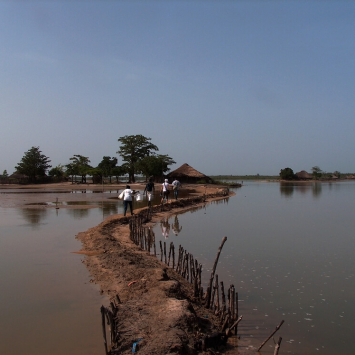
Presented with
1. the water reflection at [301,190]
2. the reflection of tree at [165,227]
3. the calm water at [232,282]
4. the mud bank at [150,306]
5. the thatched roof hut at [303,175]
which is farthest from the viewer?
the thatched roof hut at [303,175]

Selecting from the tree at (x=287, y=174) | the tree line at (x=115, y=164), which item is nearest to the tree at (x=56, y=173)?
the tree line at (x=115, y=164)

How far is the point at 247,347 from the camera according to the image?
469 centimetres

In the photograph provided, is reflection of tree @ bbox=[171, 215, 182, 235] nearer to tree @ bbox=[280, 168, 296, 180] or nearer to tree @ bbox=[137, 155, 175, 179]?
tree @ bbox=[137, 155, 175, 179]

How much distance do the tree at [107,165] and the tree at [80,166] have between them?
1.81 meters

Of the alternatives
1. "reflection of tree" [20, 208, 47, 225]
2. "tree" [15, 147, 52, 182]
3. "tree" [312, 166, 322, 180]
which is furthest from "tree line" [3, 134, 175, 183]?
"tree" [312, 166, 322, 180]

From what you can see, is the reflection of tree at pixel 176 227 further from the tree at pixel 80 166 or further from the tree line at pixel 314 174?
the tree line at pixel 314 174

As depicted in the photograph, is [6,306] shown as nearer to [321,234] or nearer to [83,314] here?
[83,314]

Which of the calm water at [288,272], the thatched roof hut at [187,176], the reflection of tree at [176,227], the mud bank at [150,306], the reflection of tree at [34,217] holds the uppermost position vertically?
the thatched roof hut at [187,176]

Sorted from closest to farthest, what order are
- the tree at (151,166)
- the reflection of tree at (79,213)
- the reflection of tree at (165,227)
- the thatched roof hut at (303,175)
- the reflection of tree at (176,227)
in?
the reflection of tree at (165,227)
the reflection of tree at (176,227)
the reflection of tree at (79,213)
the tree at (151,166)
the thatched roof hut at (303,175)

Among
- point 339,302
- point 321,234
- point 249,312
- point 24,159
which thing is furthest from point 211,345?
point 24,159

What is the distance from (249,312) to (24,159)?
4797 centimetres

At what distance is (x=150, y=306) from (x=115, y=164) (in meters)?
48.8

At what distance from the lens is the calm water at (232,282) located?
493 centimetres

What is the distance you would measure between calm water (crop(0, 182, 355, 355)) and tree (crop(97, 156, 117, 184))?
35001mm
